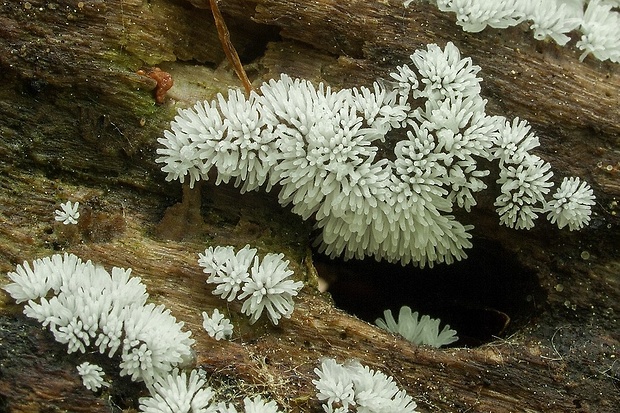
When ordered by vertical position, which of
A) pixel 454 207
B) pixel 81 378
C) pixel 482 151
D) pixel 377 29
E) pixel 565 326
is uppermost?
pixel 377 29

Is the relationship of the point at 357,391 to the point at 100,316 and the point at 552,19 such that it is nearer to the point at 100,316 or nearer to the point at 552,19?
the point at 100,316

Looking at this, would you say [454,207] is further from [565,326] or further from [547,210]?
[565,326]

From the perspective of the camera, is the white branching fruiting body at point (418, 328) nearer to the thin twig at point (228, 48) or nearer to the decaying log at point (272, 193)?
the decaying log at point (272, 193)

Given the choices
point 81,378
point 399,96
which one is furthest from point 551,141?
point 81,378

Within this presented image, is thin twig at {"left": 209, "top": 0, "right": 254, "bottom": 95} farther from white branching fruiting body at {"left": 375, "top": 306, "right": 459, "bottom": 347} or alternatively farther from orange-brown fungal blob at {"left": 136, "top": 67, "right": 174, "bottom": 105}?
white branching fruiting body at {"left": 375, "top": 306, "right": 459, "bottom": 347}

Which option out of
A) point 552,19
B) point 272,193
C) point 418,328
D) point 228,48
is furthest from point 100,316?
point 552,19

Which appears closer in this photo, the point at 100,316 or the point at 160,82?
the point at 100,316

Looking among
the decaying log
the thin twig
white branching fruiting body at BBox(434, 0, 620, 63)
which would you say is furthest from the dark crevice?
white branching fruiting body at BBox(434, 0, 620, 63)
